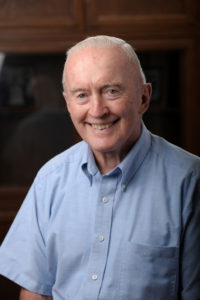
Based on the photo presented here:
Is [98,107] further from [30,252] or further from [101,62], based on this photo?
[30,252]

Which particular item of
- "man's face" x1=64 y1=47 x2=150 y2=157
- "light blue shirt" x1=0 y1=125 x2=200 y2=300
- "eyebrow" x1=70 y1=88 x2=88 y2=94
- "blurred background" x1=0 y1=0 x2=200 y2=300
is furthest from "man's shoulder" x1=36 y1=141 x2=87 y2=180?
"blurred background" x1=0 y1=0 x2=200 y2=300

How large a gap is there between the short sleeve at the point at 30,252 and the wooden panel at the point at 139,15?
1.42 m

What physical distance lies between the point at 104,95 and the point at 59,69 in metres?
1.62

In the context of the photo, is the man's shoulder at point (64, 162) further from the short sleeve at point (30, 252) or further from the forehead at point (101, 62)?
the forehead at point (101, 62)

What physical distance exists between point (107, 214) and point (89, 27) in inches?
61.3

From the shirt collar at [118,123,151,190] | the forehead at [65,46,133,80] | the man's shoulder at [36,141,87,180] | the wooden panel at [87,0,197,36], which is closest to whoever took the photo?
the forehead at [65,46,133,80]

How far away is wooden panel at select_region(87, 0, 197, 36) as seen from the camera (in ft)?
8.36

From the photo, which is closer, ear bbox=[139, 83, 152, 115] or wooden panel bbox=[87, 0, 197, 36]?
ear bbox=[139, 83, 152, 115]

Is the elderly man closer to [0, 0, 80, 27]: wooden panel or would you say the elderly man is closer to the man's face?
the man's face

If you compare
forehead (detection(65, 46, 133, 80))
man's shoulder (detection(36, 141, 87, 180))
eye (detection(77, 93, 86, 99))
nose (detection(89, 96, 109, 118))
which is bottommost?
man's shoulder (detection(36, 141, 87, 180))

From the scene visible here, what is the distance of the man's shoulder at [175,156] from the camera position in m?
1.26

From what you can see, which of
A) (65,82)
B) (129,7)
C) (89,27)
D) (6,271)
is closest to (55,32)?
(89,27)

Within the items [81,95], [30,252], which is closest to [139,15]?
[81,95]

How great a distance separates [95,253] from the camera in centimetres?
124
